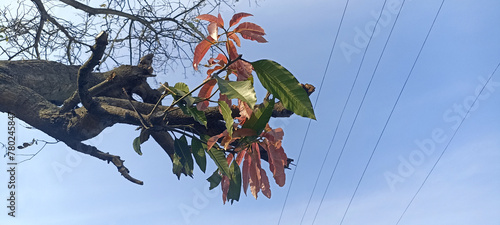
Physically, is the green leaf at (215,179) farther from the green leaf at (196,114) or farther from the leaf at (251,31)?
the leaf at (251,31)

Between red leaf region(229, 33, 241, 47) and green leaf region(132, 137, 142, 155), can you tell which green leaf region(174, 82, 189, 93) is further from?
green leaf region(132, 137, 142, 155)

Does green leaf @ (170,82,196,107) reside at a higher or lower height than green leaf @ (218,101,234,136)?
higher

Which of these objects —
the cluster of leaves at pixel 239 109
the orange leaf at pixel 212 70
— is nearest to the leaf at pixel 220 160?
the cluster of leaves at pixel 239 109

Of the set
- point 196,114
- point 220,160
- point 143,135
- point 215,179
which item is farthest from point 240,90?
point 143,135

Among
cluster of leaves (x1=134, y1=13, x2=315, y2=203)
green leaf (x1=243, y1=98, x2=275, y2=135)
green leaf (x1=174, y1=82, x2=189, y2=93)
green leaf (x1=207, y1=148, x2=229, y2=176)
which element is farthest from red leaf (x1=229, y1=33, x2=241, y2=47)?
green leaf (x1=207, y1=148, x2=229, y2=176)

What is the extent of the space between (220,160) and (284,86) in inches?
18.1

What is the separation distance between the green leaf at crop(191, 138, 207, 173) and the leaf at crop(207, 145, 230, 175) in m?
0.06

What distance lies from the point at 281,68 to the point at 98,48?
72 cm

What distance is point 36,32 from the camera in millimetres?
3561

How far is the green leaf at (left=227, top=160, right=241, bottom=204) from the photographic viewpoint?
1575 mm

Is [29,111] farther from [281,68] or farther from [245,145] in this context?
[281,68]

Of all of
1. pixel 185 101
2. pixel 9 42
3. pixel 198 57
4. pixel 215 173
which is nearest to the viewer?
pixel 198 57

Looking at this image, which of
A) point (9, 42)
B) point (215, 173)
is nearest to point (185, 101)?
point (215, 173)

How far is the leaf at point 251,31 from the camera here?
4.40 ft
